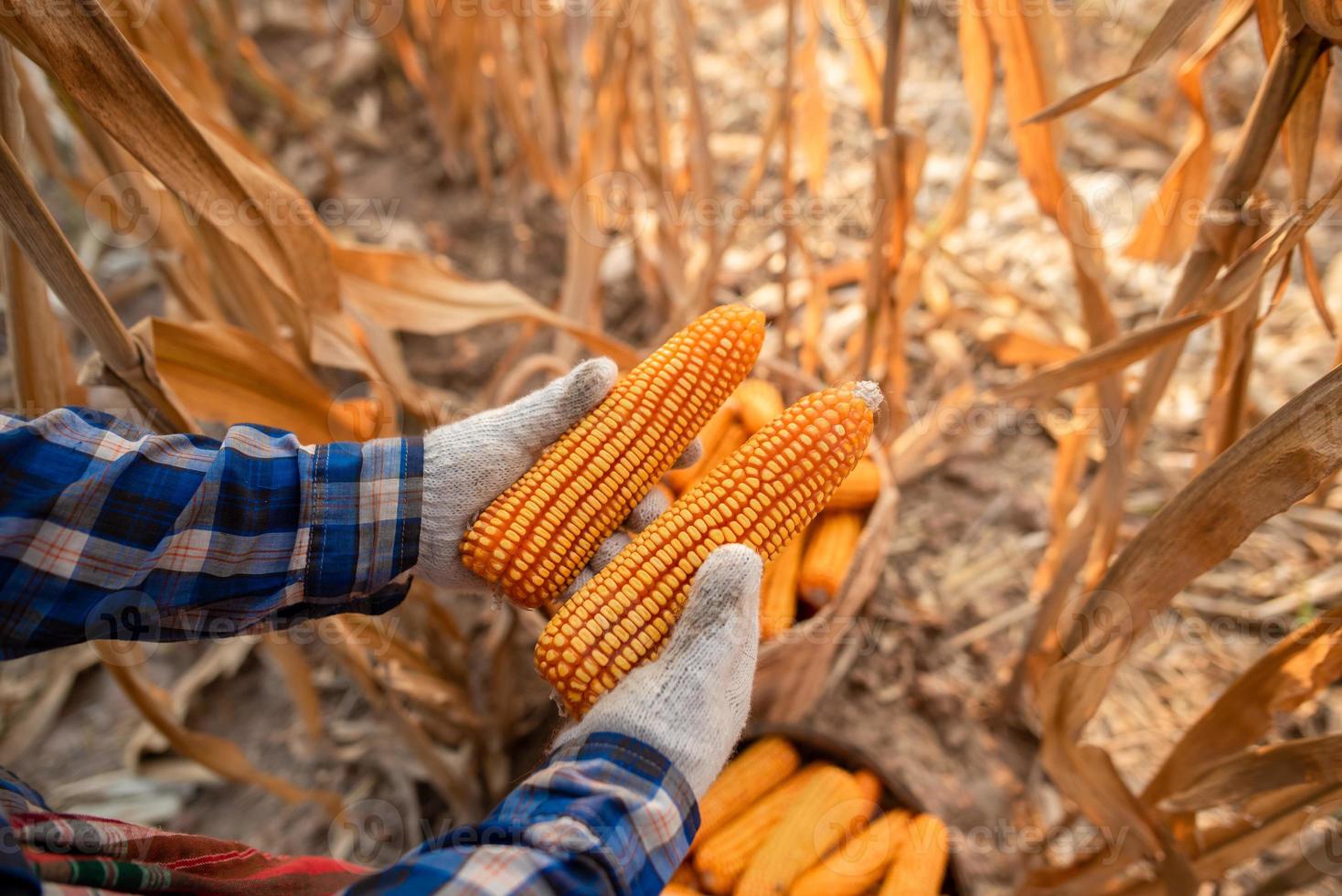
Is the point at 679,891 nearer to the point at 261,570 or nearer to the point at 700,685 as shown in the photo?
the point at 700,685

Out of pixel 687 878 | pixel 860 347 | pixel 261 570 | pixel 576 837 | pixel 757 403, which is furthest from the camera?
pixel 860 347

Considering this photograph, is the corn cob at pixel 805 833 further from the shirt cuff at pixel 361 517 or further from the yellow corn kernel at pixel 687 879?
the shirt cuff at pixel 361 517

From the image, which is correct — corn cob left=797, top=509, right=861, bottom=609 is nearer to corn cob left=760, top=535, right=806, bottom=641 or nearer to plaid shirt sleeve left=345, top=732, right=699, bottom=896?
corn cob left=760, top=535, right=806, bottom=641

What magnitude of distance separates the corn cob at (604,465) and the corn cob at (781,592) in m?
0.60

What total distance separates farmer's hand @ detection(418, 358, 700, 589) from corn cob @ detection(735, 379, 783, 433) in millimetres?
809

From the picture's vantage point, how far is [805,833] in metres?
1.66

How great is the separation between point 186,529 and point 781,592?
4.13ft

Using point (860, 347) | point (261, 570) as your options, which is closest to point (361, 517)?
point (261, 570)

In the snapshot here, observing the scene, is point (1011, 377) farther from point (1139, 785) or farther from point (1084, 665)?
point (1084, 665)

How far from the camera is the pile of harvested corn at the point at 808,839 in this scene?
160 cm

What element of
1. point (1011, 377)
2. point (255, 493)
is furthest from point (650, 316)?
point (255, 493)

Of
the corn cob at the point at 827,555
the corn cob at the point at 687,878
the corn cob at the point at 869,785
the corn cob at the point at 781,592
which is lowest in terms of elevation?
the corn cob at the point at 687,878

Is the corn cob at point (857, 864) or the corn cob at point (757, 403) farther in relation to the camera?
the corn cob at point (757, 403)

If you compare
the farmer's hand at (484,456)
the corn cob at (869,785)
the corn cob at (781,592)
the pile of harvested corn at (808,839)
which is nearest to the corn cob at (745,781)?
the pile of harvested corn at (808,839)
